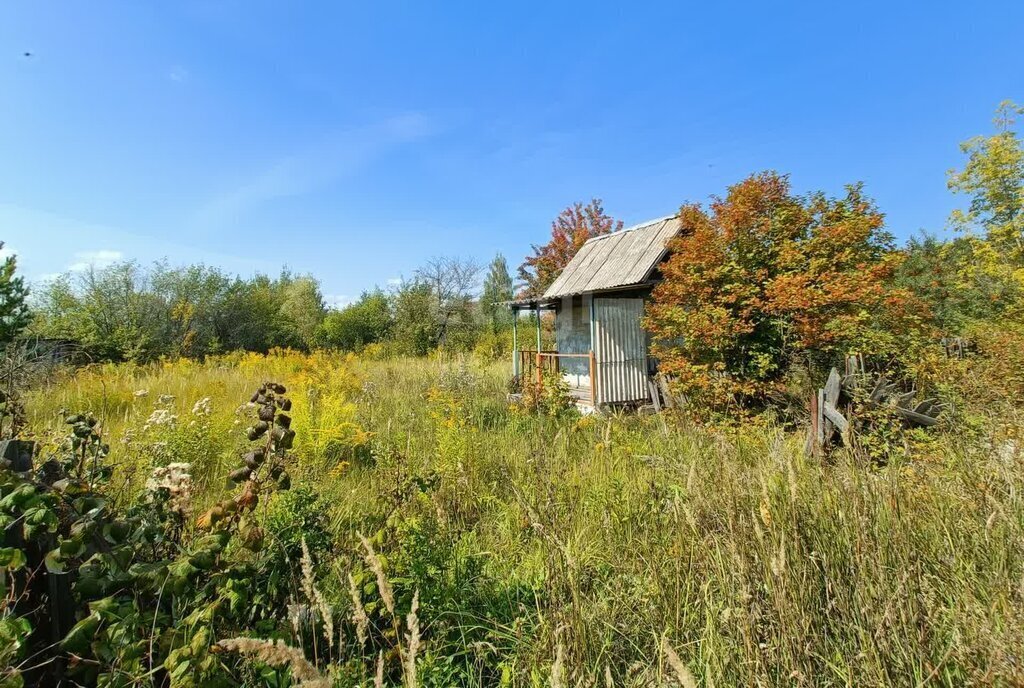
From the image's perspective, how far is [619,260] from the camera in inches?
421

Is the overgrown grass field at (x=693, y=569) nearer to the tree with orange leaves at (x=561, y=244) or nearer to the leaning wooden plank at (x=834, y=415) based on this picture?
the leaning wooden plank at (x=834, y=415)

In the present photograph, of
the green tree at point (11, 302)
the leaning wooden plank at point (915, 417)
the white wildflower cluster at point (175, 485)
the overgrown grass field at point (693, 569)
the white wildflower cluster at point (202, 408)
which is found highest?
the green tree at point (11, 302)

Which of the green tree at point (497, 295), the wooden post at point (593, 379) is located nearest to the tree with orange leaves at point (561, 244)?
A: the green tree at point (497, 295)

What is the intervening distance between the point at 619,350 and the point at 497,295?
25.7 m

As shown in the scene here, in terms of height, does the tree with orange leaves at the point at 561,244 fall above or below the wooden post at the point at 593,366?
above

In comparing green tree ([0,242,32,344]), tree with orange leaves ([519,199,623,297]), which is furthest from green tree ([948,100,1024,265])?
green tree ([0,242,32,344])

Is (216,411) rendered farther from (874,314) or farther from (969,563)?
(874,314)

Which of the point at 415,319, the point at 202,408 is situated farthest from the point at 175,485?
the point at 415,319

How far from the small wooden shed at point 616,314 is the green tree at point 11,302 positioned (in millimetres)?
11043

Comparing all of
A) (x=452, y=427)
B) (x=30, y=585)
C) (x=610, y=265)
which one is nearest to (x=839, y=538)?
(x=30, y=585)

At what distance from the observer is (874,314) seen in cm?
684

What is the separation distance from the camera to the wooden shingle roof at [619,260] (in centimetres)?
960

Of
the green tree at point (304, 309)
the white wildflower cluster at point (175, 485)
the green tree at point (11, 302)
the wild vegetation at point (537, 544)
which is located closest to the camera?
the wild vegetation at point (537, 544)

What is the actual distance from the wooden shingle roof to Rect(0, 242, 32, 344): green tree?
11583 mm
